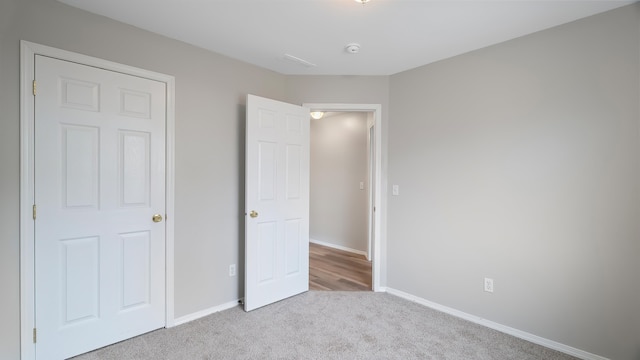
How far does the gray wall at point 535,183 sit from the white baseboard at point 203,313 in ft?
5.89

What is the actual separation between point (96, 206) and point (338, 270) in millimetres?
2854

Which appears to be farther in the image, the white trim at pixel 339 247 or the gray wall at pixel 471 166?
the white trim at pixel 339 247

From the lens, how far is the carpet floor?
2049 millimetres

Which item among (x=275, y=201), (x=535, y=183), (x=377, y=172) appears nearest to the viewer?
(x=535, y=183)

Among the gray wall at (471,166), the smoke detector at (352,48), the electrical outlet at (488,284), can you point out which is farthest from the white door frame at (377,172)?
the electrical outlet at (488,284)

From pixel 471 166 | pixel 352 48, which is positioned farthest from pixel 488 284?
pixel 352 48

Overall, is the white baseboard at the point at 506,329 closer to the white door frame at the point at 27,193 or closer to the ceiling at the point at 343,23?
the ceiling at the point at 343,23

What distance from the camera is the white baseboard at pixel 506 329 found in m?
2.04

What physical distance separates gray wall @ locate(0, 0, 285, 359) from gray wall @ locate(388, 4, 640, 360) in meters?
1.79

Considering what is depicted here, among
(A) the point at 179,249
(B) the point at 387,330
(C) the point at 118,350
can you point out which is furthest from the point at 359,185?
(C) the point at 118,350

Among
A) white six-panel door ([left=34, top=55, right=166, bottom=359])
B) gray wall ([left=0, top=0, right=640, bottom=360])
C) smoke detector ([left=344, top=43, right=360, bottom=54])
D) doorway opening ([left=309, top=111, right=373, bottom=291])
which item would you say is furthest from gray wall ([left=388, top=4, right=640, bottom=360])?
white six-panel door ([left=34, top=55, right=166, bottom=359])

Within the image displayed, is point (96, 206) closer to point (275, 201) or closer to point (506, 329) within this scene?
point (275, 201)

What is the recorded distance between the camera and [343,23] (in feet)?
6.98

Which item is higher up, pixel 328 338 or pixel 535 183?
pixel 535 183
